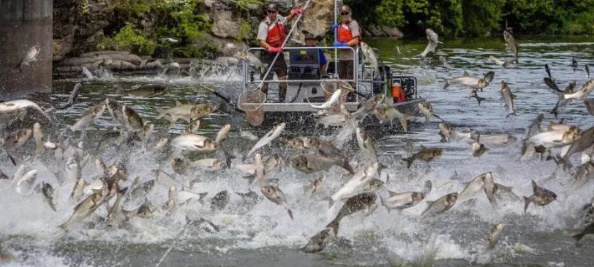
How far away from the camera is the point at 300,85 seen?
850 inches

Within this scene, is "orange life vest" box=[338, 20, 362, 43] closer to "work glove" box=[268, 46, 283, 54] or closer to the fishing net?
"work glove" box=[268, 46, 283, 54]

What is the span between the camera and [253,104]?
841 inches

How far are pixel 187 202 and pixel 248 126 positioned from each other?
8.48 m

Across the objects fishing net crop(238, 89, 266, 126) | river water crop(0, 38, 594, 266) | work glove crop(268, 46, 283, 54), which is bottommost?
river water crop(0, 38, 594, 266)

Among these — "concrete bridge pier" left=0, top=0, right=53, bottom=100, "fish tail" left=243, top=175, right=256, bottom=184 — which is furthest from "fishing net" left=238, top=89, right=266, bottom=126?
"concrete bridge pier" left=0, top=0, right=53, bottom=100

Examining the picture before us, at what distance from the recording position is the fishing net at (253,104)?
21.4 metres

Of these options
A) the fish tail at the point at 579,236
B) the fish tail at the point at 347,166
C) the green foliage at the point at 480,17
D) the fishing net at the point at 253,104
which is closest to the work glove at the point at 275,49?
the fishing net at the point at 253,104

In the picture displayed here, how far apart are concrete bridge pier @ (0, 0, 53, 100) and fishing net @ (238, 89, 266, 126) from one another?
8.43m

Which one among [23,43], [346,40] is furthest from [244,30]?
[346,40]

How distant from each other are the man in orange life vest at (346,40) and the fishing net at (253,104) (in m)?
1.46

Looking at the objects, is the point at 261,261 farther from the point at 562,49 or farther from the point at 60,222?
the point at 562,49

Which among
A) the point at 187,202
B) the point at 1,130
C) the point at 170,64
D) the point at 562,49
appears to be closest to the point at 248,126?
the point at 1,130

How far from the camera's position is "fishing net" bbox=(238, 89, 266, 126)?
21391 millimetres

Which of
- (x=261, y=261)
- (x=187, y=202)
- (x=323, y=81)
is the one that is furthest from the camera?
(x=323, y=81)
